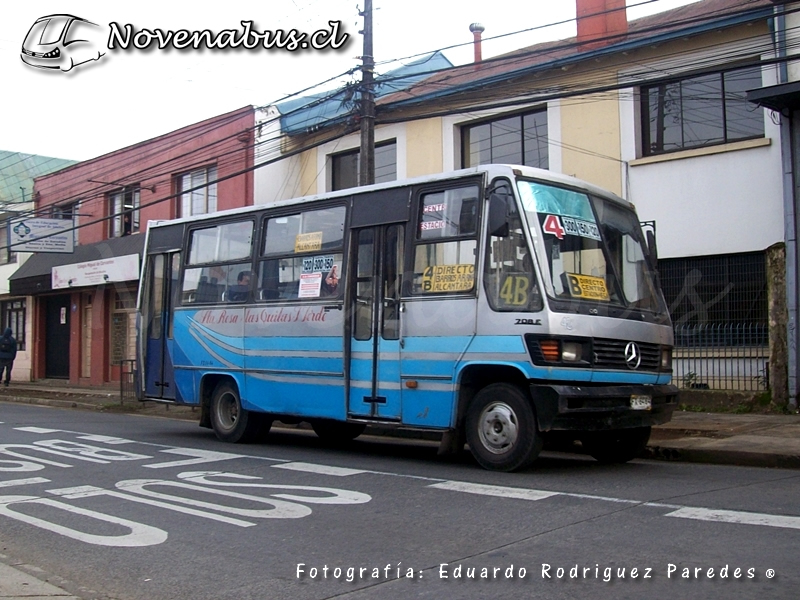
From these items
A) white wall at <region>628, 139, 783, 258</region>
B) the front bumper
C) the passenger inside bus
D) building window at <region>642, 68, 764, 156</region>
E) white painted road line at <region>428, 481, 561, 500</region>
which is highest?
building window at <region>642, 68, 764, 156</region>

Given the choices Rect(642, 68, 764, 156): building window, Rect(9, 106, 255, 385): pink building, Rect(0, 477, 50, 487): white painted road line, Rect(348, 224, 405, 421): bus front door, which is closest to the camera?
Rect(0, 477, 50, 487): white painted road line

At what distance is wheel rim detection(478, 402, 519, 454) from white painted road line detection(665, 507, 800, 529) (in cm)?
222

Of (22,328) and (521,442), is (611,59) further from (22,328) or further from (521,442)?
(22,328)

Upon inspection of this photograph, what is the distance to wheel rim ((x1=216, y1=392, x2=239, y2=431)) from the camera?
1214cm

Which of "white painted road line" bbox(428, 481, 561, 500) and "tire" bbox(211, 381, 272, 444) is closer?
"white painted road line" bbox(428, 481, 561, 500)

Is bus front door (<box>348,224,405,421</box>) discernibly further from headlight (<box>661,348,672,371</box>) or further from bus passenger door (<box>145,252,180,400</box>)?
bus passenger door (<box>145,252,180,400</box>)

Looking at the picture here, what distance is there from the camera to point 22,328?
3197 cm

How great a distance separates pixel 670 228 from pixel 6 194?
2805 cm

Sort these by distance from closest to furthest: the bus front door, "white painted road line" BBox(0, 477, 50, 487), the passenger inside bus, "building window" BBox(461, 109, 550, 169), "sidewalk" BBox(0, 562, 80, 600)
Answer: "sidewalk" BBox(0, 562, 80, 600)
"white painted road line" BBox(0, 477, 50, 487)
the bus front door
the passenger inside bus
"building window" BBox(461, 109, 550, 169)

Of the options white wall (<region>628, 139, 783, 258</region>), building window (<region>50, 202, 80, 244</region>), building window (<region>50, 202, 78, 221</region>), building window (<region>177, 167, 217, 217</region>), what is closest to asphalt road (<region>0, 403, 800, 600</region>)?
white wall (<region>628, 139, 783, 258</region>)

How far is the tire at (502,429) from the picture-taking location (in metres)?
8.45

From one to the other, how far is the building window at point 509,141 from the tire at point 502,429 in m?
9.30

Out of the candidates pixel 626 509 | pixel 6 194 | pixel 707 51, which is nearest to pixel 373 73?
pixel 707 51

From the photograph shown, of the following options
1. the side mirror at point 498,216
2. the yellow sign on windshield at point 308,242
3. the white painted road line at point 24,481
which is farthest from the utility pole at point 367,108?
the white painted road line at point 24,481
